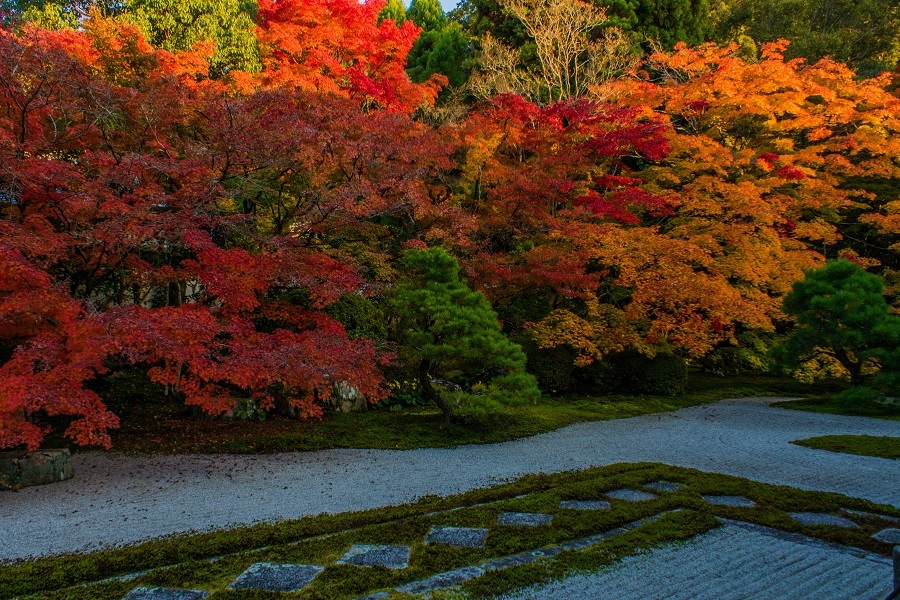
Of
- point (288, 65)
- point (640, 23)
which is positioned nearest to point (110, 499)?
point (288, 65)

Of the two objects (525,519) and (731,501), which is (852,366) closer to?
(731,501)

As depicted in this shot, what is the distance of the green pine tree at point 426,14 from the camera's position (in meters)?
20.5

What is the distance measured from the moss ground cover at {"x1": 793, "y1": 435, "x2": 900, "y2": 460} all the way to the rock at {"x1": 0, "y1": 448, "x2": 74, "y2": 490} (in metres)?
8.25

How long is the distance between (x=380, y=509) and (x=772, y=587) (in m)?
2.67

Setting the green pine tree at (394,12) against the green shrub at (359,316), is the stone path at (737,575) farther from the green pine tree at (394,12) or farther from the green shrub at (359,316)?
the green pine tree at (394,12)

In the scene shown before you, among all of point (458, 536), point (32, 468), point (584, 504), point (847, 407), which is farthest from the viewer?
point (847, 407)

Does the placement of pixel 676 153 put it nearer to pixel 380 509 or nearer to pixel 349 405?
pixel 349 405

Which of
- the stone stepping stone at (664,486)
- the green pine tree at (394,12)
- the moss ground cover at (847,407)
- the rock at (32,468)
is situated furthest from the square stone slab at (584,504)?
the green pine tree at (394,12)

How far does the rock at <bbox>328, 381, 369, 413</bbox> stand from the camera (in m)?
8.76

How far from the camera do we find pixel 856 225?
13250 millimetres

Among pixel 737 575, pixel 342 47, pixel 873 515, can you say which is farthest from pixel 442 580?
pixel 342 47

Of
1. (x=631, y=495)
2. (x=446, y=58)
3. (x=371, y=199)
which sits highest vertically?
(x=446, y=58)

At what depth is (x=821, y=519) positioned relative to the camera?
13.2 feet

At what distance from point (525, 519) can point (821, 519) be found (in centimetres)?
211
